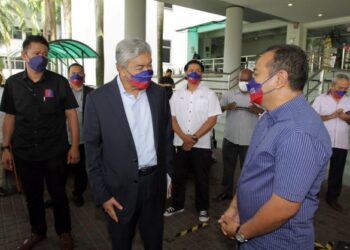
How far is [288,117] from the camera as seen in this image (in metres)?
1.43

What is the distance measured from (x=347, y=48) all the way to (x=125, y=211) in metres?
11.2

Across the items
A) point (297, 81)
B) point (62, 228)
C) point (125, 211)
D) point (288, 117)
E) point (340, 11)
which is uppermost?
point (340, 11)

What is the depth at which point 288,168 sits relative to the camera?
134 cm

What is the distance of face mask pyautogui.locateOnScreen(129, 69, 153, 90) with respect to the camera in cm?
207

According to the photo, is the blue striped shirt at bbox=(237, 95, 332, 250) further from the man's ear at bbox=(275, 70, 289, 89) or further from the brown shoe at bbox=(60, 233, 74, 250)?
the brown shoe at bbox=(60, 233, 74, 250)

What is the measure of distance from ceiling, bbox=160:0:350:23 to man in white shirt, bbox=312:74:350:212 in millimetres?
6863

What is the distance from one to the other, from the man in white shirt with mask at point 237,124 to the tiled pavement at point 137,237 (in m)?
0.49

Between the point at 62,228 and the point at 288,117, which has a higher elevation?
the point at 288,117

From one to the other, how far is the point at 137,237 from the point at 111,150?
1758 millimetres

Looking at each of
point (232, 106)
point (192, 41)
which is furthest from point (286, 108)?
point (192, 41)

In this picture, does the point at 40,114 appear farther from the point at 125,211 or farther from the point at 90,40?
the point at 90,40

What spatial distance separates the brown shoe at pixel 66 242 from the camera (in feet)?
10.2

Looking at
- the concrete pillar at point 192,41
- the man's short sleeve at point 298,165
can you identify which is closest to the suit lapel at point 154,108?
the man's short sleeve at point 298,165

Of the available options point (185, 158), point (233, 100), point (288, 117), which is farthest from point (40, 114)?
point (233, 100)
